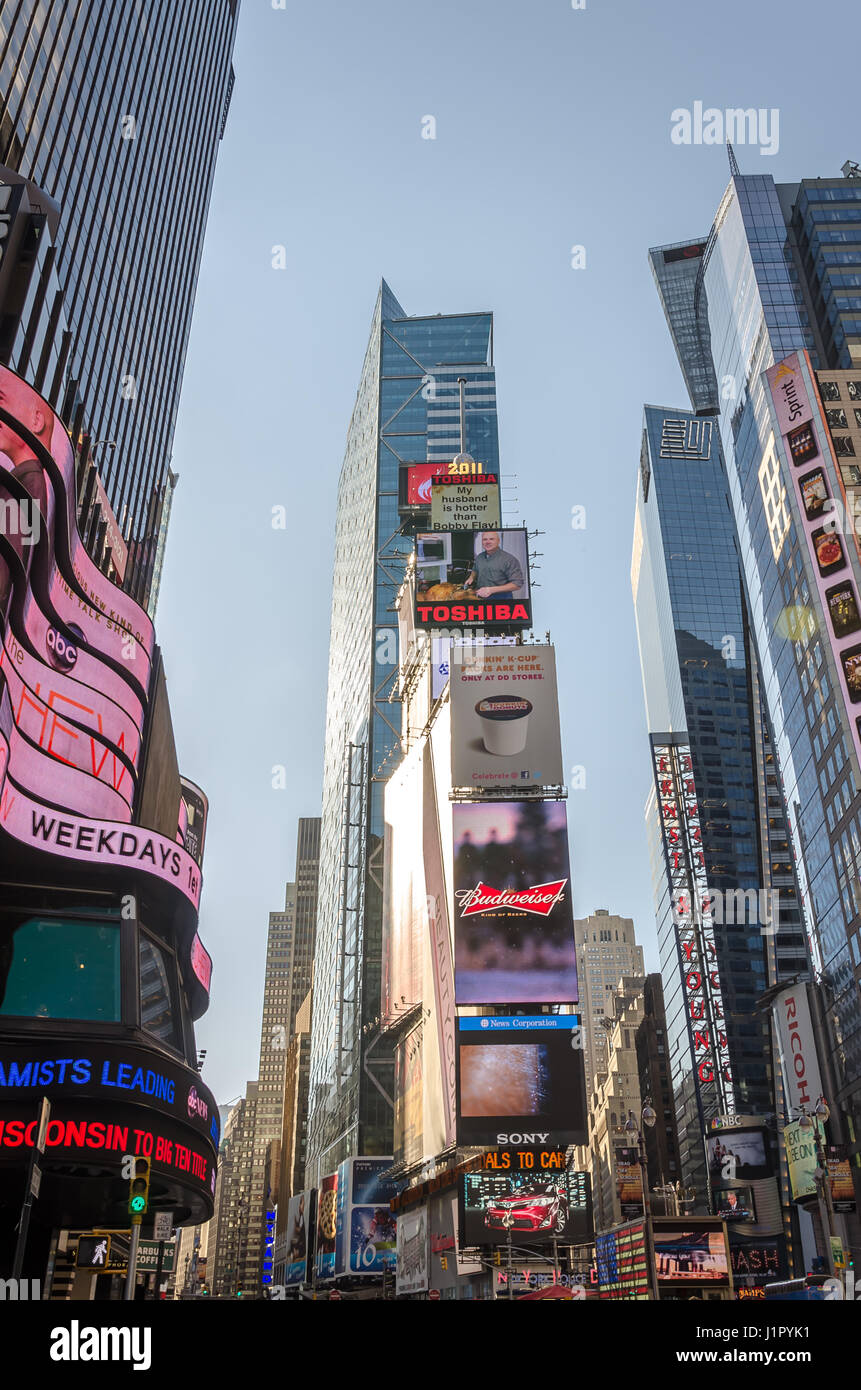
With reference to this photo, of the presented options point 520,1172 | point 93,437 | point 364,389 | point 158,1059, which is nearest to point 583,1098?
point 520,1172

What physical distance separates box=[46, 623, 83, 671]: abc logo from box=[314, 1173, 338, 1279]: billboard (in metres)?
61.9

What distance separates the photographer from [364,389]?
513 ft

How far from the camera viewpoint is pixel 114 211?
243 ft

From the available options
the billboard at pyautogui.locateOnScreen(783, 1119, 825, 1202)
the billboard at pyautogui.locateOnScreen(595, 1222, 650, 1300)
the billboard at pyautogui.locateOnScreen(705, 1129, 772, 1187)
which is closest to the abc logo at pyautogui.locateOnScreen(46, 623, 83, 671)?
the billboard at pyautogui.locateOnScreen(595, 1222, 650, 1300)

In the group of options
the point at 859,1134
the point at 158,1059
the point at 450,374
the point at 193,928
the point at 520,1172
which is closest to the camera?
the point at 158,1059

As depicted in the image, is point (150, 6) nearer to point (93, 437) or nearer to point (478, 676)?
point (93, 437)

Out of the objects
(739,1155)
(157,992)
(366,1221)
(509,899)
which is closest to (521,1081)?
(509,899)

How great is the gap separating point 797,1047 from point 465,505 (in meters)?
53.8

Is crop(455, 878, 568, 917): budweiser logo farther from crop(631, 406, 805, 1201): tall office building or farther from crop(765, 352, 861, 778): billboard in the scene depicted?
crop(631, 406, 805, 1201): tall office building

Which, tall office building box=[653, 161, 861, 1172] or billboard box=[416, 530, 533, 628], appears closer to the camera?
billboard box=[416, 530, 533, 628]

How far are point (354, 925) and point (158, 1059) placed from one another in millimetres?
76945

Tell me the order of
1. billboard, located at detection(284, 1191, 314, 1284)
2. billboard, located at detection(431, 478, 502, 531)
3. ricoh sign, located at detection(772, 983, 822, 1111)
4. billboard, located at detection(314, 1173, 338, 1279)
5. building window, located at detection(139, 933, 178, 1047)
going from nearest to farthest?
1. building window, located at detection(139, 933, 178, 1047)
2. billboard, located at detection(314, 1173, 338, 1279)
3. billboard, located at detection(431, 478, 502, 531)
4. ricoh sign, located at detection(772, 983, 822, 1111)
5. billboard, located at detection(284, 1191, 314, 1284)

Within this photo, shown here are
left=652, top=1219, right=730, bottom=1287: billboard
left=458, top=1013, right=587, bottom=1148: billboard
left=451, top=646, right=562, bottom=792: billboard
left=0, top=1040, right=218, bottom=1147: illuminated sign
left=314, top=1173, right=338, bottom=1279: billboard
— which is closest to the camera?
left=0, top=1040, right=218, bottom=1147: illuminated sign

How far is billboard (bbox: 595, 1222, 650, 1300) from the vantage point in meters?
38.0
